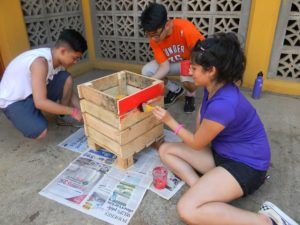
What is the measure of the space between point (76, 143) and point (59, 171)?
0.34 metres

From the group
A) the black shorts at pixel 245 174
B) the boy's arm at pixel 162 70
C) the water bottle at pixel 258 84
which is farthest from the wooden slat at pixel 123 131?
the water bottle at pixel 258 84

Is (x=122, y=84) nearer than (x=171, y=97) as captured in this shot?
Yes

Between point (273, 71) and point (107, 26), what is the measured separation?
2.15 m

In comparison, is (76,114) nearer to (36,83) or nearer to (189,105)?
(36,83)

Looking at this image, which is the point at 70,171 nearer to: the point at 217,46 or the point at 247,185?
the point at 247,185

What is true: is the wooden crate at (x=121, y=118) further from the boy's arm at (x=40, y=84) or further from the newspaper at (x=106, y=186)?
the boy's arm at (x=40, y=84)

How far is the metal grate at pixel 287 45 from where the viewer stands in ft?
8.57

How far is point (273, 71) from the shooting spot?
2895mm

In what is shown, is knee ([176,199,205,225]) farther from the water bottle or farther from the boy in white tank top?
the water bottle

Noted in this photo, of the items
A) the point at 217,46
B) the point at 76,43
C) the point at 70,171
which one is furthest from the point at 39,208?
the point at 217,46

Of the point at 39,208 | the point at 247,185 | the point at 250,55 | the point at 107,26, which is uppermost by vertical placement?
the point at 107,26

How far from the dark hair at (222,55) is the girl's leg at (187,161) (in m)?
0.55

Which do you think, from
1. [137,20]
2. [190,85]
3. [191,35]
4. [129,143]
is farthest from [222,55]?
[137,20]

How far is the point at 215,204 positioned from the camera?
4.22 ft
